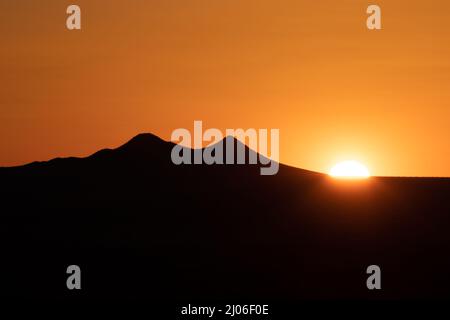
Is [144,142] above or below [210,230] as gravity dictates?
above

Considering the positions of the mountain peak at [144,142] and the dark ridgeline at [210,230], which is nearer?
the dark ridgeline at [210,230]

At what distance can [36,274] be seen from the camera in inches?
2672

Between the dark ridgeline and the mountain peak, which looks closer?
the dark ridgeline

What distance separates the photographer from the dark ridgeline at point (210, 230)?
67438 millimetres

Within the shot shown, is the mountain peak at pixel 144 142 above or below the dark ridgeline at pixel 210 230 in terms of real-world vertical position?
above

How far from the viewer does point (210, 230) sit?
78.4m

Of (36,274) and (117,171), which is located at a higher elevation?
(117,171)

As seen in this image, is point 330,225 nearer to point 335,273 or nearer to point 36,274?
point 335,273

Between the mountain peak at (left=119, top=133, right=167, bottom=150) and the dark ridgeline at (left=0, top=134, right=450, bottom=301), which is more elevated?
the mountain peak at (left=119, top=133, right=167, bottom=150)

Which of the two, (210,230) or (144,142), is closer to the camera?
(210,230)

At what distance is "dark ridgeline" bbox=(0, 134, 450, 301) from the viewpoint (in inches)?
2655

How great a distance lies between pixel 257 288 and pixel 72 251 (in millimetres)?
13528
